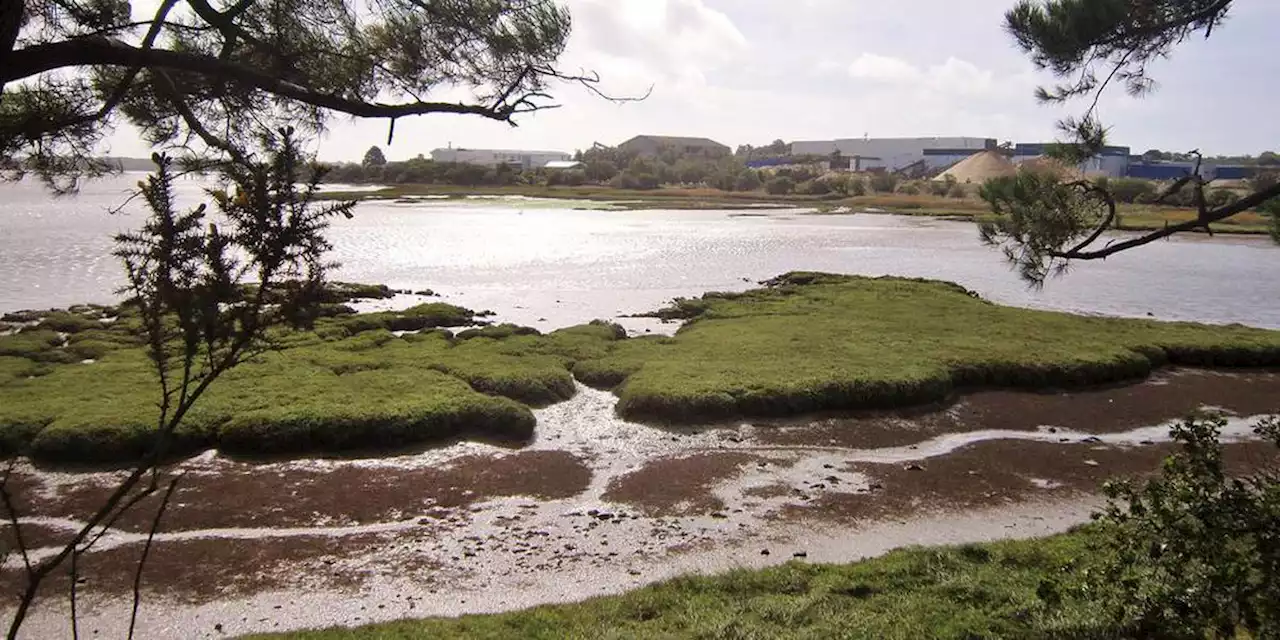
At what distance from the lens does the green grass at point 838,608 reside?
6527 mm

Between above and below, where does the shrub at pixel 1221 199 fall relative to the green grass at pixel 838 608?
above

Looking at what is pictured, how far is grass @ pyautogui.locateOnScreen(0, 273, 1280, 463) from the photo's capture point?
43.8 ft

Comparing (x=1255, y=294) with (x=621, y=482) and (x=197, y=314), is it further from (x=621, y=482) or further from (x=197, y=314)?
(x=197, y=314)

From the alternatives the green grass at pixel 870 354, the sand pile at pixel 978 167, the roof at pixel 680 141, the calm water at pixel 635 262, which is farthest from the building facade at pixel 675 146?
the green grass at pixel 870 354

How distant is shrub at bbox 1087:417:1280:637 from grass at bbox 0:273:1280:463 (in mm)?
9668

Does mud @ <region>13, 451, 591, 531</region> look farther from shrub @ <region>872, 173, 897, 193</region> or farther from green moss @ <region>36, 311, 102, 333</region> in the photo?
shrub @ <region>872, 173, 897, 193</region>

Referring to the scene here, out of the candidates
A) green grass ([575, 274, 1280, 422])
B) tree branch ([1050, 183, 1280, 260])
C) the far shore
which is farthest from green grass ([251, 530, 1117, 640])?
the far shore

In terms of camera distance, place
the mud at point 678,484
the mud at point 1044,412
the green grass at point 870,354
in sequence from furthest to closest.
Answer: the green grass at point 870,354 < the mud at point 1044,412 < the mud at point 678,484

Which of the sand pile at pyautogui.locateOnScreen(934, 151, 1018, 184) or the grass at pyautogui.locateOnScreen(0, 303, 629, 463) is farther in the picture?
the sand pile at pyautogui.locateOnScreen(934, 151, 1018, 184)

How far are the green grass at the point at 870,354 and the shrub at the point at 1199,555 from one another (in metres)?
9.69

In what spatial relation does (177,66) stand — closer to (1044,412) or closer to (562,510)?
(562,510)

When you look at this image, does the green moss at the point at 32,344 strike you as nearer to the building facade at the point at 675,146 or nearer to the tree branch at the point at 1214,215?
the tree branch at the point at 1214,215

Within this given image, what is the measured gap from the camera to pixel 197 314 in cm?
307

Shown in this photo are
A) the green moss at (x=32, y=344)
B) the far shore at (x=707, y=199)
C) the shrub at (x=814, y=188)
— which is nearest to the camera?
the green moss at (x=32, y=344)
